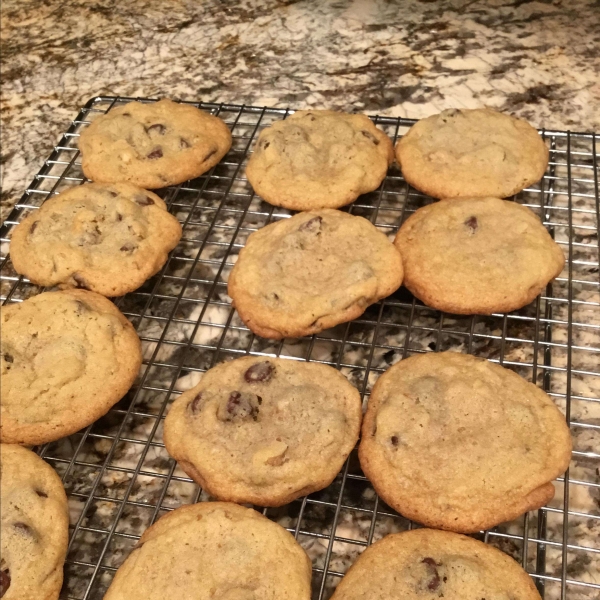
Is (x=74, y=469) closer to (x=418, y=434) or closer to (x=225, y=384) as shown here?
(x=225, y=384)

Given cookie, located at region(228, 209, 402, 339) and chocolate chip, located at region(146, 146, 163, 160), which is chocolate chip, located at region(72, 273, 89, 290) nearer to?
cookie, located at region(228, 209, 402, 339)

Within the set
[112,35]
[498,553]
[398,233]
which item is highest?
[112,35]

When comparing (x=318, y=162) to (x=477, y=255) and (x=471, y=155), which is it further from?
(x=477, y=255)

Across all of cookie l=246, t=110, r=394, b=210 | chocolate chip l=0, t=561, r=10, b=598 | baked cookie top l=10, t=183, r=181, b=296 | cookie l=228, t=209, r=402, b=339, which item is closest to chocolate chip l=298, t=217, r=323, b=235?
cookie l=228, t=209, r=402, b=339

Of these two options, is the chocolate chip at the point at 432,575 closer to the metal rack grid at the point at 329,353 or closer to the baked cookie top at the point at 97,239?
the metal rack grid at the point at 329,353

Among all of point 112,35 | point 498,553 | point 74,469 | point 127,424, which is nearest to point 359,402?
point 498,553
